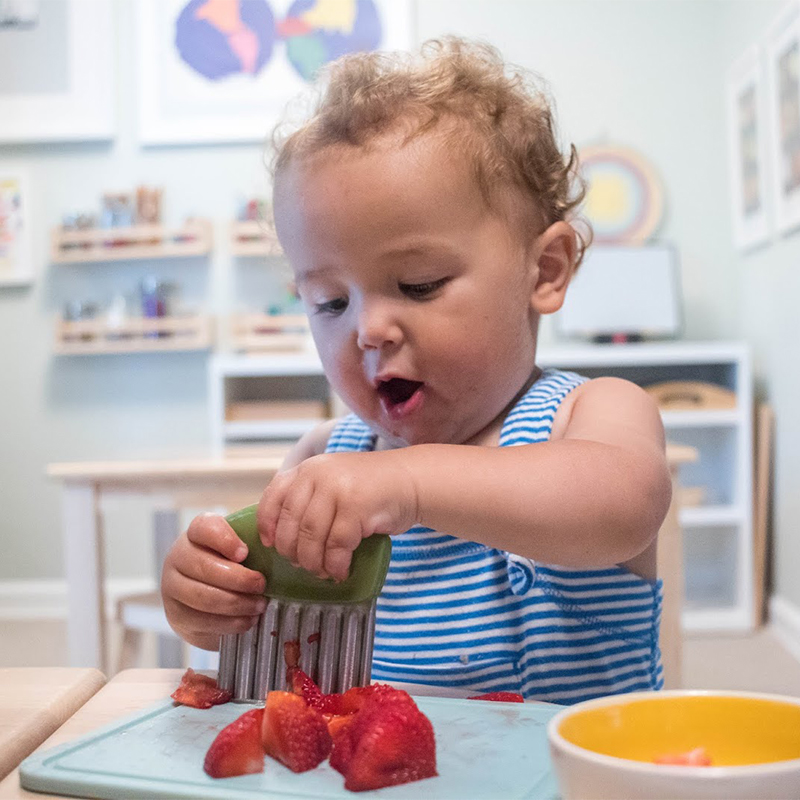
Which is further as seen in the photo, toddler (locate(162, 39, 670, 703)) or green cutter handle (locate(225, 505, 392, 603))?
toddler (locate(162, 39, 670, 703))

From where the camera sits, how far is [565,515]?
0.63 meters

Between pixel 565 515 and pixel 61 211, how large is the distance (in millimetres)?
3432

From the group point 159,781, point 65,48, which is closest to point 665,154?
point 65,48

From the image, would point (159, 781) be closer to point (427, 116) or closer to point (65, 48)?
point (427, 116)

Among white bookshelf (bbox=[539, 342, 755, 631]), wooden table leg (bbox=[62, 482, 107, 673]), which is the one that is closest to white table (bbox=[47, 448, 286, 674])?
wooden table leg (bbox=[62, 482, 107, 673])

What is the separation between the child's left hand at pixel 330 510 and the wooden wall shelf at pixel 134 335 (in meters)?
3.05

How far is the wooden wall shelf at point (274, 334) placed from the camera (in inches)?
135

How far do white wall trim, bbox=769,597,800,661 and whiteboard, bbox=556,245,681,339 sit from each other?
2.98ft

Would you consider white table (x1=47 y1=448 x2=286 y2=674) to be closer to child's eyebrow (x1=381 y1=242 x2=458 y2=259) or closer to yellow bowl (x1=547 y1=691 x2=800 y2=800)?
child's eyebrow (x1=381 y1=242 x2=458 y2=259)

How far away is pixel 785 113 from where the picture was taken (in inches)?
110

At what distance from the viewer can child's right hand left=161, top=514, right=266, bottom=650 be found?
1.96ft

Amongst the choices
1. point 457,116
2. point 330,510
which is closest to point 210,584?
point 330,510

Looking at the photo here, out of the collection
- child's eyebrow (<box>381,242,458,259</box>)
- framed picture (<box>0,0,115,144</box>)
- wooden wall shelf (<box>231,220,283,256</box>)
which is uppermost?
framed picture (<box>0,0,115,144</box>)

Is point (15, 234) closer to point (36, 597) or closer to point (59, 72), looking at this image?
point (59, 72)
